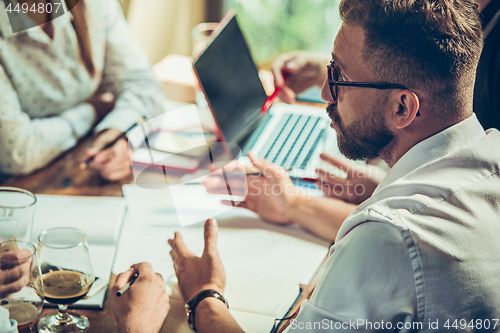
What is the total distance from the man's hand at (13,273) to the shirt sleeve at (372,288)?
15.9 inches

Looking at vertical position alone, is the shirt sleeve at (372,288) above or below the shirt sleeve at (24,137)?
above

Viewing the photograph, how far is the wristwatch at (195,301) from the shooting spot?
713mm

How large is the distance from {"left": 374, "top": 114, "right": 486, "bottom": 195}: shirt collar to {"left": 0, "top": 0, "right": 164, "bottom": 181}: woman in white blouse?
28.4 inches

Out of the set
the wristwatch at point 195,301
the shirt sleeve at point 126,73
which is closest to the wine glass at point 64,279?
the wristwatch at point 195,301

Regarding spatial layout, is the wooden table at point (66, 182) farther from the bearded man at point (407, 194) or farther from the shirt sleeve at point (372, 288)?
the shirt sleeve at point (372, 288)

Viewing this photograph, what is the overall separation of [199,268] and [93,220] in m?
0.29

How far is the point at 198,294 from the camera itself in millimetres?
735

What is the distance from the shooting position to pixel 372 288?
54 centimetres

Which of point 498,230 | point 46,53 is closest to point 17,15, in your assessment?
point 46,53

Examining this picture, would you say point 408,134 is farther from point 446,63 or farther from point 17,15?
point 17,15

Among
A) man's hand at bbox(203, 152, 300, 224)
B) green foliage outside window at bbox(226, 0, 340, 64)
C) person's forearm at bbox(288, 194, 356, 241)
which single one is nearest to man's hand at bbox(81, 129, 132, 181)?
man's hand at bbox(203, 152, 300, 224)

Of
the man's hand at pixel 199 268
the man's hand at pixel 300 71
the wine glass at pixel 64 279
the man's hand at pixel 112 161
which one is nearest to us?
the wine glass at pixel 64 279

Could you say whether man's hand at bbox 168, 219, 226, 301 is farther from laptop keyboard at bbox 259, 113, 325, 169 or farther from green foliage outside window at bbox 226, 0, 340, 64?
green foliage outside window at bbox 226, 0, 340, 64

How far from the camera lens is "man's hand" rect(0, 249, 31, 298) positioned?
0.58 meters
